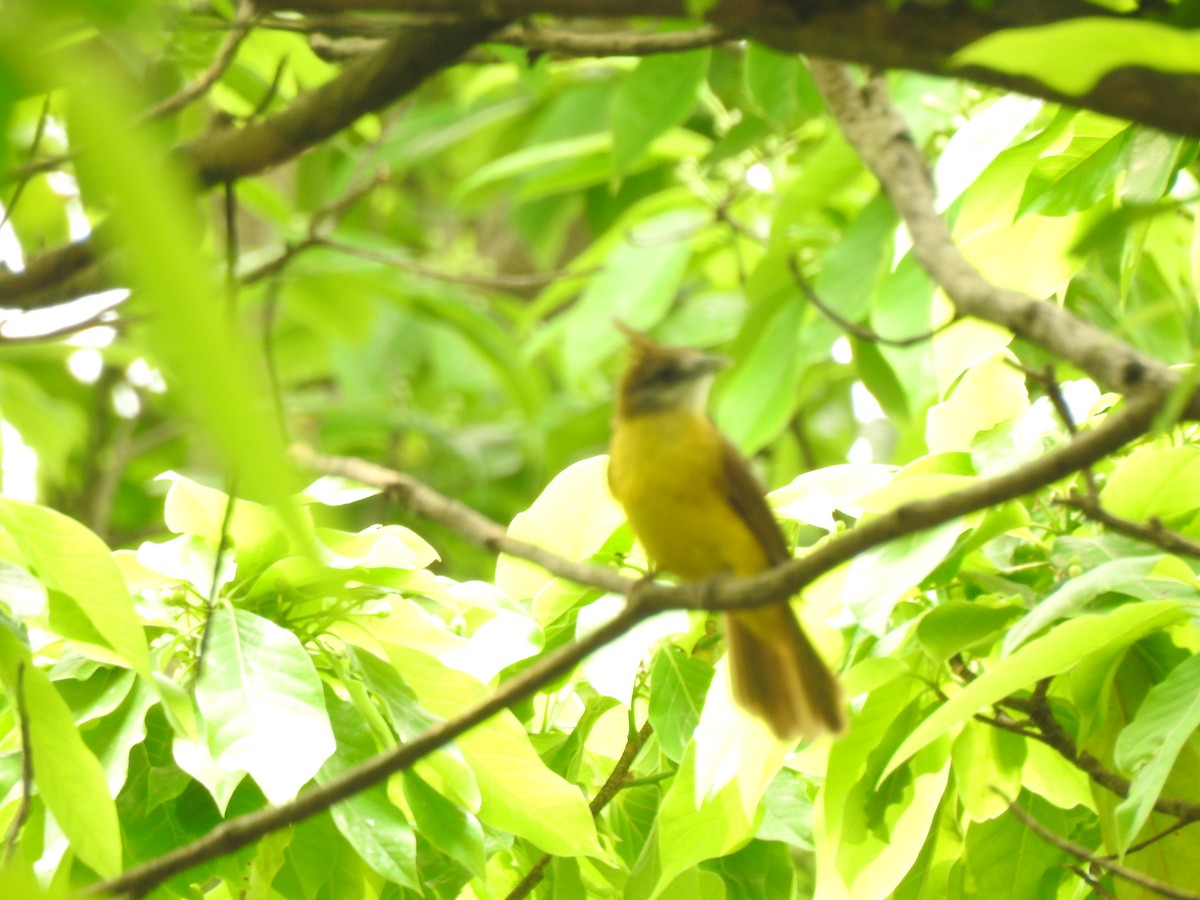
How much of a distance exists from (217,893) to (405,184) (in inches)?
338

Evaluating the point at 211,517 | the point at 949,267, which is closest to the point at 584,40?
the point at 211,517

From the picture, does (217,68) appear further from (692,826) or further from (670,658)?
(692,826)

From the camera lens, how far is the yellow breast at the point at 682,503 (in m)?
2.49

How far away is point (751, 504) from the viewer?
2.51 m

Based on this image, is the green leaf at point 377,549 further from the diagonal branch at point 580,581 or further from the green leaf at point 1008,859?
the green leaf at point 1008,859

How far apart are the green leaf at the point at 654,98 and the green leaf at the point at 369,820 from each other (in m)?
1.51

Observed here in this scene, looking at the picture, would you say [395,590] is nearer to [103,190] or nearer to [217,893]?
[217,893]

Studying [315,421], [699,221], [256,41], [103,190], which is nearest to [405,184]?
[315,421]

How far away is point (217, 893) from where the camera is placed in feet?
7.57

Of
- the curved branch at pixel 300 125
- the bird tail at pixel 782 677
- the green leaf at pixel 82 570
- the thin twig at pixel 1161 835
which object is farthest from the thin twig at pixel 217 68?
the thin twig at pixel 1161 835

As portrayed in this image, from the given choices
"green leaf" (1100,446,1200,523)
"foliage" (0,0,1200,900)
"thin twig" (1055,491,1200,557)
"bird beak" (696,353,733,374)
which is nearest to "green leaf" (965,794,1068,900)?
"foliage" (0,0,1200,900)

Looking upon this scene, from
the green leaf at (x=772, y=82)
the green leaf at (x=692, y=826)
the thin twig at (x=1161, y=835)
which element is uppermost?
the green leaf at (x=772, y=82)

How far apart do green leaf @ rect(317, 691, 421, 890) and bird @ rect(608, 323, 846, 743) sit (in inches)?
21.3

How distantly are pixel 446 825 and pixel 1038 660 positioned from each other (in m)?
0.92
